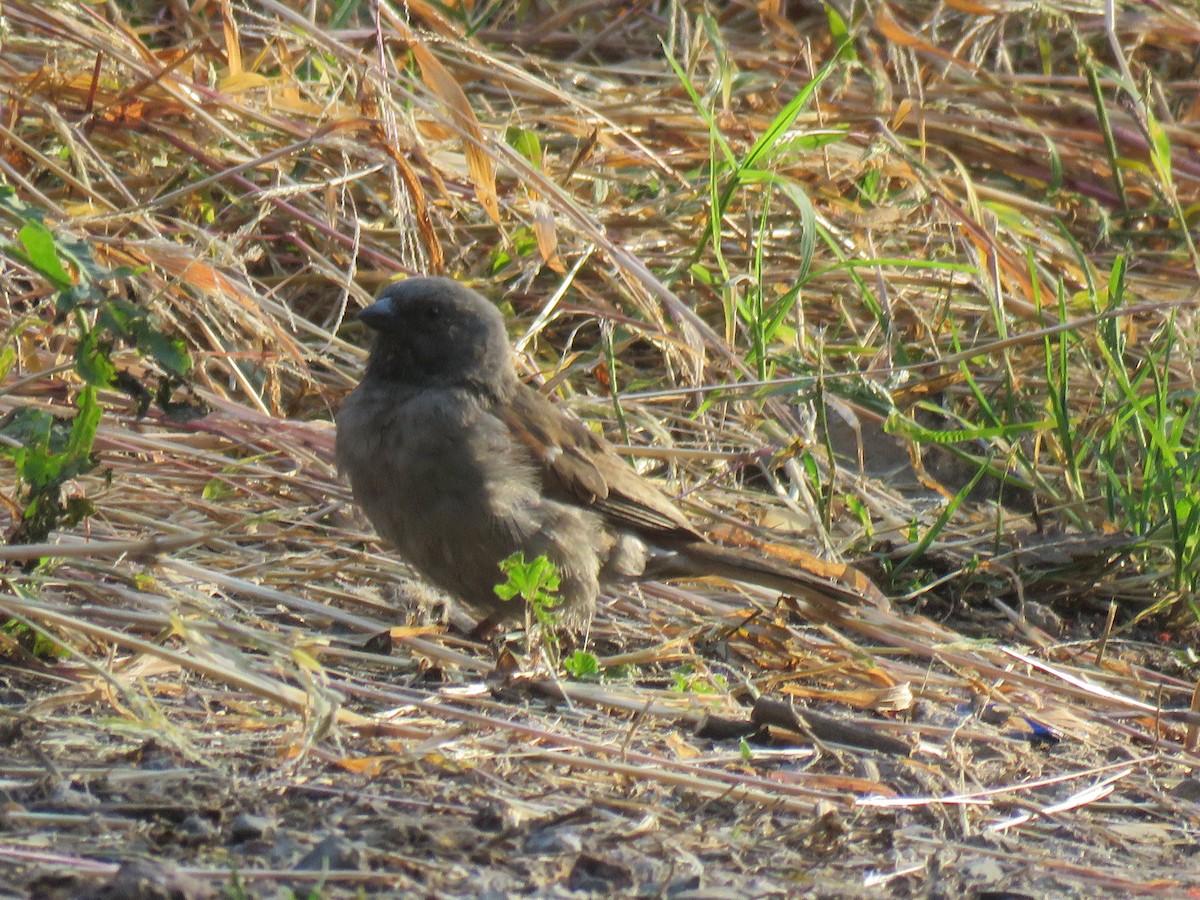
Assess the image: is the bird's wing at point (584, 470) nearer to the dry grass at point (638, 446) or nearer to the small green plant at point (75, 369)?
the dry grass at point (638, 446)

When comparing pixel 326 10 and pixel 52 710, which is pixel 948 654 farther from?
pixel 326 10

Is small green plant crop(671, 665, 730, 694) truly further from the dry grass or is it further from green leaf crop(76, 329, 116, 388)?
green leaf crop(76, 329, 116, 388)

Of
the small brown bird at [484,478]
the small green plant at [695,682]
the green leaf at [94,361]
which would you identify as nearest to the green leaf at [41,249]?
the green leaf at [94,361]

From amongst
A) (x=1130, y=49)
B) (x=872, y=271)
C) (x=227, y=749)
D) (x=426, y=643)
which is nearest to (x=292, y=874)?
(x=227, y=749)

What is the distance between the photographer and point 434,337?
4.43 m

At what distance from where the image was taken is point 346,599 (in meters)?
4.05

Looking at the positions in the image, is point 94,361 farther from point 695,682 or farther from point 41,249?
point 695,682

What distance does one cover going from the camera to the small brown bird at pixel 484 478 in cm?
413

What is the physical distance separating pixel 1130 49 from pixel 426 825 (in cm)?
525

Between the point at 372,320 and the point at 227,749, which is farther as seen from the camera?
the point at 372,320

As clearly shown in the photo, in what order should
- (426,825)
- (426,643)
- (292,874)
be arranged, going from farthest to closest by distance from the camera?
1. (426,643)
2. (426,825)
3. (292,874)

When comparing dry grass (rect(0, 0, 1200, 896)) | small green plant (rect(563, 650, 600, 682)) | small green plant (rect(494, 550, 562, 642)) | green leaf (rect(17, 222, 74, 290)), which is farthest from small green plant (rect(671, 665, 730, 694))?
green leaf (rect(17, 222, 74, 290))

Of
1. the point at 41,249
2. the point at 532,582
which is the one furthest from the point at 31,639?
the point at 532,582

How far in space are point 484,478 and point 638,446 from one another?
84 centimetres
